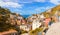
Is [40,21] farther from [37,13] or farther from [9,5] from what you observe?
[9,5]

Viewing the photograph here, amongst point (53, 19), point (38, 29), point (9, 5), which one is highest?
point (9, 5)

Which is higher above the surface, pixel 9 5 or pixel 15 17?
pixel 9 5

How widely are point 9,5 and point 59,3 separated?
74 centimetres

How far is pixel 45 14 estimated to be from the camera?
2.00 meters

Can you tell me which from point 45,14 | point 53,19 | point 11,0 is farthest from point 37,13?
point 11,0

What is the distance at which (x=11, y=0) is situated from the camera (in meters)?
2.02

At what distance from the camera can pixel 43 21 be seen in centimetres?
200

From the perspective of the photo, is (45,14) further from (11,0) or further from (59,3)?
(11,0)

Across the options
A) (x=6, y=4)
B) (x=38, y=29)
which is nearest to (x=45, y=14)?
(x=38, y=29)

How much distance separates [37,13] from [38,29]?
9.3 inches

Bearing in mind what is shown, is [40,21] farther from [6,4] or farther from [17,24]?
[6,4]

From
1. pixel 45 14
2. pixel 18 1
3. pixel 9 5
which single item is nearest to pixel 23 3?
pixel 18 1

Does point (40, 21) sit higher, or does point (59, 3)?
point (59, 3)

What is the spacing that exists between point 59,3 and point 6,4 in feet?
2.57
